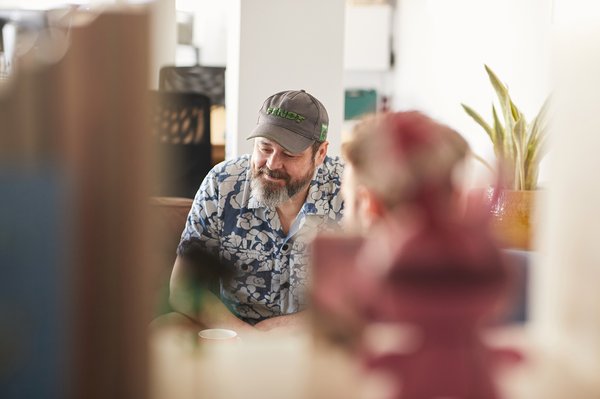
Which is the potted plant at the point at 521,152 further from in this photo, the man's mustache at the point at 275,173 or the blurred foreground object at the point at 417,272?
the blurred foreground object at the point at 417,272

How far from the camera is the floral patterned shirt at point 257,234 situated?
6.42 ft

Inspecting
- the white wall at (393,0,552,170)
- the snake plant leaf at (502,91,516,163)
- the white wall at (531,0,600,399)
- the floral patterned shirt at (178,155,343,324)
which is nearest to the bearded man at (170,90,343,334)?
the floral patterned shirt at (178,155,343,324)

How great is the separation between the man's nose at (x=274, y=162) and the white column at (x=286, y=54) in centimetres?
128

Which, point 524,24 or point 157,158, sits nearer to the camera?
point 157,158

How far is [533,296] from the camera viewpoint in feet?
1.27

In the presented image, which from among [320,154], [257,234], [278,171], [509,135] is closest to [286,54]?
[320,154]

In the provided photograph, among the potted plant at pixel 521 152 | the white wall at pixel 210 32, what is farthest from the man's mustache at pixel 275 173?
the white wall at pixel 210 32

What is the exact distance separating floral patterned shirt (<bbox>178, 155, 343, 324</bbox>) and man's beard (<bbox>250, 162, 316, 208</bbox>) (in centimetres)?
2

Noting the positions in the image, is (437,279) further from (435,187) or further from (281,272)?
(281,272)

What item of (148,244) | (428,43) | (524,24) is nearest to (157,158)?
(148,244)

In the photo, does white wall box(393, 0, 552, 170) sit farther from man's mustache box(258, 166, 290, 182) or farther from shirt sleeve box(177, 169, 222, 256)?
shirt sleeve box(177, 169, 222, 256)

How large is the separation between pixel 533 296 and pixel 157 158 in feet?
0.67

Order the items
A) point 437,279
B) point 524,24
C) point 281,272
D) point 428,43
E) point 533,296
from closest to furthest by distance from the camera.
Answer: point 437,279
point 533,296
point 281,272
point 524,24
point 428,43

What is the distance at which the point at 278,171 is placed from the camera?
2047 mm
